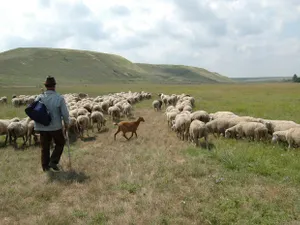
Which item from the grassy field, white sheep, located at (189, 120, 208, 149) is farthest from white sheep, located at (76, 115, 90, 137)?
white sheep, located at (189, 120, 208, 149)

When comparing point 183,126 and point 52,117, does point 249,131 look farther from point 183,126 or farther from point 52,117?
point 52,117

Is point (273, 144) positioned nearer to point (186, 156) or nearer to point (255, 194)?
point (186, 156)

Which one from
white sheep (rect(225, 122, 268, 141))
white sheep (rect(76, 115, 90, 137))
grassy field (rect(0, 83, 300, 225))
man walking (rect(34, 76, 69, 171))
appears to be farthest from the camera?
white sheep (rect(76, 115, 90, 137))

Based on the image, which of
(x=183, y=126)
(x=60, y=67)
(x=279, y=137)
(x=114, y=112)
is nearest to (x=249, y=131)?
(x=279, y=137)

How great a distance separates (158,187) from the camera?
7367 mm

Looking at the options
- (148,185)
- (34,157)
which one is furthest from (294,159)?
(34,157)

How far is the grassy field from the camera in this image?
5883 mm

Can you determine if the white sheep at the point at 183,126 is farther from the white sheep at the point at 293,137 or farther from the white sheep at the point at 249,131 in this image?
the white sheep at the point at 293,137

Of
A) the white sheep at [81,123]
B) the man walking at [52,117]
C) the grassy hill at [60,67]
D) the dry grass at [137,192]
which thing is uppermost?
the grassy hill at [60,67]

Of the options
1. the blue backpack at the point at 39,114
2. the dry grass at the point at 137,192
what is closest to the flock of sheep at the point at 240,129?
the dry grass at the point at 137,192

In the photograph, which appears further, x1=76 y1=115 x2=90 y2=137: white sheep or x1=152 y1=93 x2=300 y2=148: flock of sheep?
x1=76 y1=115 x2=90 y2=137: white sheep

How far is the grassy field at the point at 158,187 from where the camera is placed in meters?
5.88

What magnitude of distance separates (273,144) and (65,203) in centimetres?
808

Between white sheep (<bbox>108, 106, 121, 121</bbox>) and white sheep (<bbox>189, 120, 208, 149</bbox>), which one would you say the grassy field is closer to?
white sheep (<bbox>189, 120, 208, 149</bbox>)
